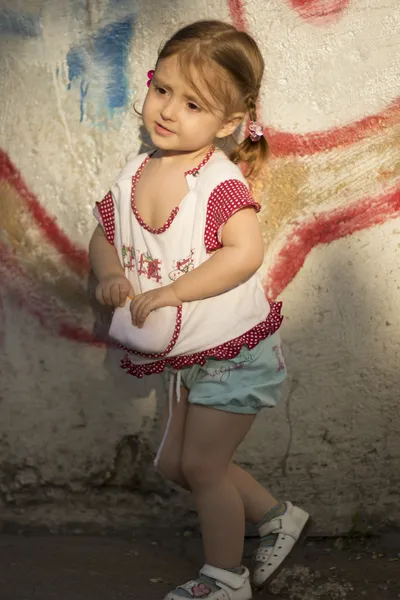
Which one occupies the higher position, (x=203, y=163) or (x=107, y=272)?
(x=203, y=163)

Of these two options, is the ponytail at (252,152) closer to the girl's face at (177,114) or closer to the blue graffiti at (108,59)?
the girl's face at (177,114)

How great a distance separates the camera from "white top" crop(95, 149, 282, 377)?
2.61m

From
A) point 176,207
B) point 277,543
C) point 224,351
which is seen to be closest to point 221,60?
point 176,207

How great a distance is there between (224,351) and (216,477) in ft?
1.13

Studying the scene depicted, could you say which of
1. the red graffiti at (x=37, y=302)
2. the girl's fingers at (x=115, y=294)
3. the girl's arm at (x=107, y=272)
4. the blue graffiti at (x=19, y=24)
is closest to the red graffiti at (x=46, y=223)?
the red graffiti at (x=37, y=302)

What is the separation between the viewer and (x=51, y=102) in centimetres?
303

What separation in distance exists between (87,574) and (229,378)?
0.78m

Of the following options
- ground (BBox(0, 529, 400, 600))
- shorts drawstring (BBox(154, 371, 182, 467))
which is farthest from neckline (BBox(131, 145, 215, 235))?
ground (BBox(0, 529, 400, 600))

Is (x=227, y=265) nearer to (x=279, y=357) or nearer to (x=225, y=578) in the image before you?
(x=279, y=357)

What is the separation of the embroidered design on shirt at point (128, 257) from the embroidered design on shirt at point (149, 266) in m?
0.03

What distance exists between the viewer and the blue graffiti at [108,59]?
2.99 meters

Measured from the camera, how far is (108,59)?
9.84ft

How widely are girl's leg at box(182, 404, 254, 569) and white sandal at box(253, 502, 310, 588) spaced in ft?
0.35

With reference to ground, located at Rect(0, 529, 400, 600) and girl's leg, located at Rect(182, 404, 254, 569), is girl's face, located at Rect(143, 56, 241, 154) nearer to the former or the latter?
girl's leg, located at Rect(182, 404, 254, 569)
